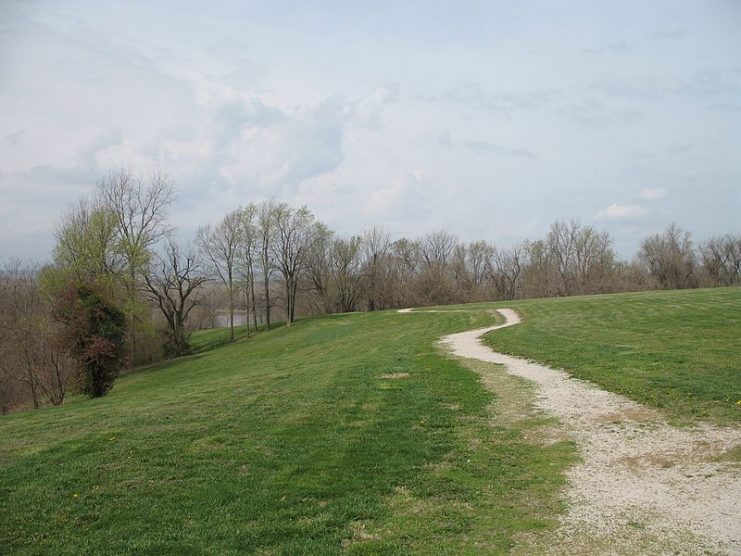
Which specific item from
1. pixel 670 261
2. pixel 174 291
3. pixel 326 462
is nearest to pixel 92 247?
pixel 174 291

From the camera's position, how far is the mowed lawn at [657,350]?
29.8 ft

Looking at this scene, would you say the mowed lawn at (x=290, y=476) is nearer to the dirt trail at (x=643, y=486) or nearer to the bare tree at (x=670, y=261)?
the dirt trail at (x=643, y=486)

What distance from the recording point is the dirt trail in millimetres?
4617

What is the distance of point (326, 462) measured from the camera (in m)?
6.86

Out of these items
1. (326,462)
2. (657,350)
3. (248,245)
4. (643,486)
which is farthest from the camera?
(248,245)

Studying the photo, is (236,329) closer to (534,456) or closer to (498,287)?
(498,287)

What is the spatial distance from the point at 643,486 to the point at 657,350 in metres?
8.96

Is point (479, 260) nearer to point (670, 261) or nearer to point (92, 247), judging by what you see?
point (670, 261)

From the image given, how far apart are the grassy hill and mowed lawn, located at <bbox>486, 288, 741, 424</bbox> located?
78mm

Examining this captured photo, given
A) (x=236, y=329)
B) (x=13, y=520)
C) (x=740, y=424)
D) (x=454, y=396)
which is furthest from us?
(x=236, y=329)

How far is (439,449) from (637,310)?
20.5 meters

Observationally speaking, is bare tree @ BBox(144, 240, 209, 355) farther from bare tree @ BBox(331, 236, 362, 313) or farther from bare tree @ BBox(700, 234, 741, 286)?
bare tree @ BBox(700, 234, 741, 286)

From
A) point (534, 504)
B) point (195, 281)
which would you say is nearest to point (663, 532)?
point (534, 504)

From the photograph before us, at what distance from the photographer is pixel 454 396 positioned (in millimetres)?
10789
